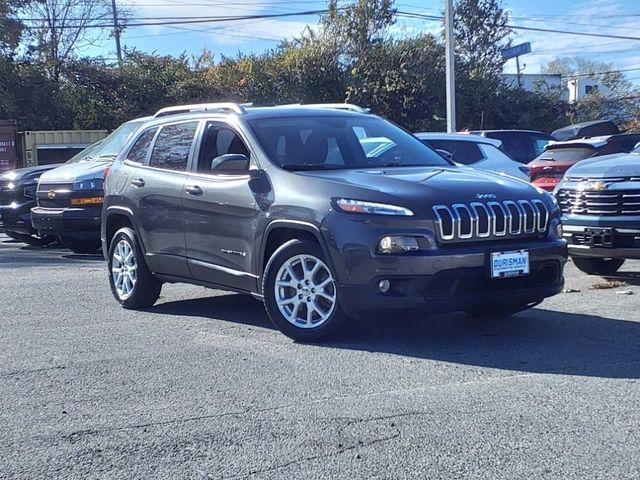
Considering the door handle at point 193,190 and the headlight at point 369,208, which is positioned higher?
the door handle at point 193,190

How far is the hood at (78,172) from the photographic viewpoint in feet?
39.8

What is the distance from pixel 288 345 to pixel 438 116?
2714 centimetres

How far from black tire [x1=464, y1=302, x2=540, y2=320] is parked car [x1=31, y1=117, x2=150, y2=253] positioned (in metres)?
6.59

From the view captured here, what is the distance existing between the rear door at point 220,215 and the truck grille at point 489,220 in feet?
4.80

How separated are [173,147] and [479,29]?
34.9 metres

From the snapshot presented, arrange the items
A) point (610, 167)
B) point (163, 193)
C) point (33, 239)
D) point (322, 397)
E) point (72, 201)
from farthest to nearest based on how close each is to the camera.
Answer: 1. point (33, 239)
2. point (72, 201)
3. point (610, 167)
4. point (163, 193)
5. point (322, 397)

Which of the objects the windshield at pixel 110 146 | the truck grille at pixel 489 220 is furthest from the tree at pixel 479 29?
the truck grille at pixel 489 220

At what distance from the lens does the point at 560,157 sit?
12992 mm

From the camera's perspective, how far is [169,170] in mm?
7566

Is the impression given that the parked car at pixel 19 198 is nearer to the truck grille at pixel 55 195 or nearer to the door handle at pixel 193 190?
the truck grille at pixel 55 195

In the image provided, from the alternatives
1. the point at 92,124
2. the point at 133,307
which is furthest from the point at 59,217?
the point at 92,124

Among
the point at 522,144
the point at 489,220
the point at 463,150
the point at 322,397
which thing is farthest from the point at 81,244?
the point at 322,397

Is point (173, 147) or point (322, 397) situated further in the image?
point (173, 147)

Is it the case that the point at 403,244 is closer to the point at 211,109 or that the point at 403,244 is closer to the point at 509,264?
the point at 509,264
